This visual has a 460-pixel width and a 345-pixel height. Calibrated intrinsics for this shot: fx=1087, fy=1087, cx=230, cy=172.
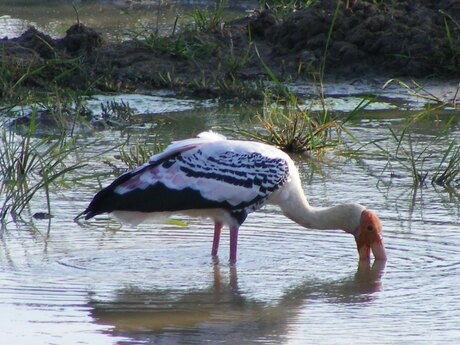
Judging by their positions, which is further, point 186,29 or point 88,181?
point 186,29

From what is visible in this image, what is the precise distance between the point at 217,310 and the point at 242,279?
0.57 m

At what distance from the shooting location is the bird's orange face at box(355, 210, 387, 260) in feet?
19.3

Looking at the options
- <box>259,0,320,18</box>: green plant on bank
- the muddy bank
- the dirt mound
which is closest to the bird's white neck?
the muddy bank

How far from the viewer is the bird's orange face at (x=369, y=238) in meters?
5.89

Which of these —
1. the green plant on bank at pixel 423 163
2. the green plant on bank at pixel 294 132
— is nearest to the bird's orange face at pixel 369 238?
the green plant on bank at pixel 423 163

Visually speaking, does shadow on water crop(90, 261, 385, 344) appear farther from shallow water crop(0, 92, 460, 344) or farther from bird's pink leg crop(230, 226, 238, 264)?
bird's pink leg crop(230, 226, 238, 264)

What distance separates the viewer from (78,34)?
37.2ft

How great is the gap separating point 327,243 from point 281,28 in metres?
5.88

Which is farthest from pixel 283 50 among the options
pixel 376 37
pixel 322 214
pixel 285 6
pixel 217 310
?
pixel 217 310

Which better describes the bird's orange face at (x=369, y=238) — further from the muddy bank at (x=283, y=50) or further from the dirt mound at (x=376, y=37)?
the dirt mound at (x=376, y=37)

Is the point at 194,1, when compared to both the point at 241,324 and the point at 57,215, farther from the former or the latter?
the point at 241,324

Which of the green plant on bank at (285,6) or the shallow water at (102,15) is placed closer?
the green plant on bank at (285,6)

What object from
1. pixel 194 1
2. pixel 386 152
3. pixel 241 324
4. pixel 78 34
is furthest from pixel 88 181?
pixel 194 1

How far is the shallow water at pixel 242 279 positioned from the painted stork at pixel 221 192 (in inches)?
7.3
